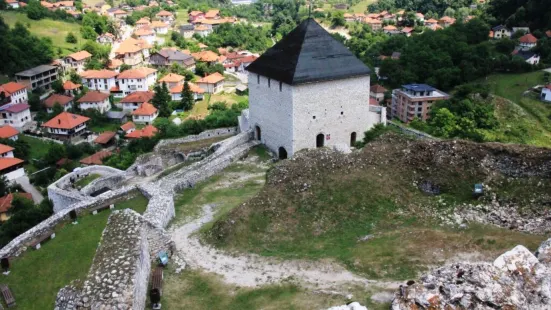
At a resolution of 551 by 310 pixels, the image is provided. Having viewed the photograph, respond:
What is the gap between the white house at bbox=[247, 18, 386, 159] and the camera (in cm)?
2331

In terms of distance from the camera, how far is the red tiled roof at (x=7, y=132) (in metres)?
48.5

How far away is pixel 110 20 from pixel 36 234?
87.3 meters

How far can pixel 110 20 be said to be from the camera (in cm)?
9650

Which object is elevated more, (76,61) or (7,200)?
(76,61)

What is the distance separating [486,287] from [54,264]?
12580 millimetres

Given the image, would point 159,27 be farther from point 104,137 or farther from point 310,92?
point 310,92

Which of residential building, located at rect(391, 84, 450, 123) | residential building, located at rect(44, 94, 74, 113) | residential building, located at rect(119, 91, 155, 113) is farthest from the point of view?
residential building, located at rect(119, 91, 155, 113)

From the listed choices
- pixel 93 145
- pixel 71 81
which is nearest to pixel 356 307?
pixel 93 145

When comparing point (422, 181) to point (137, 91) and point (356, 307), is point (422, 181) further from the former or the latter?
point (137, 91)

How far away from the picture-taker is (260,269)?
44.2 ft

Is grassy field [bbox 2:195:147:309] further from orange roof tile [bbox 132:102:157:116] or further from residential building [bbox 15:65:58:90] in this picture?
residential building [bbox 15:65:58:90]

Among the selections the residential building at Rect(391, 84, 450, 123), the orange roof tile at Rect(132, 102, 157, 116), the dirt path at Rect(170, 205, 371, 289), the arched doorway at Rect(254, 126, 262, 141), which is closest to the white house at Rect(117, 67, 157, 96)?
the orange roof tile at Rect(132, 102, 157, 116)

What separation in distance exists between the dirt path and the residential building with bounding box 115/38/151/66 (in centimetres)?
6800

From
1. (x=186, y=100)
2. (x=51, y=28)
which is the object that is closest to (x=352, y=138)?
(x=186, y=100)
